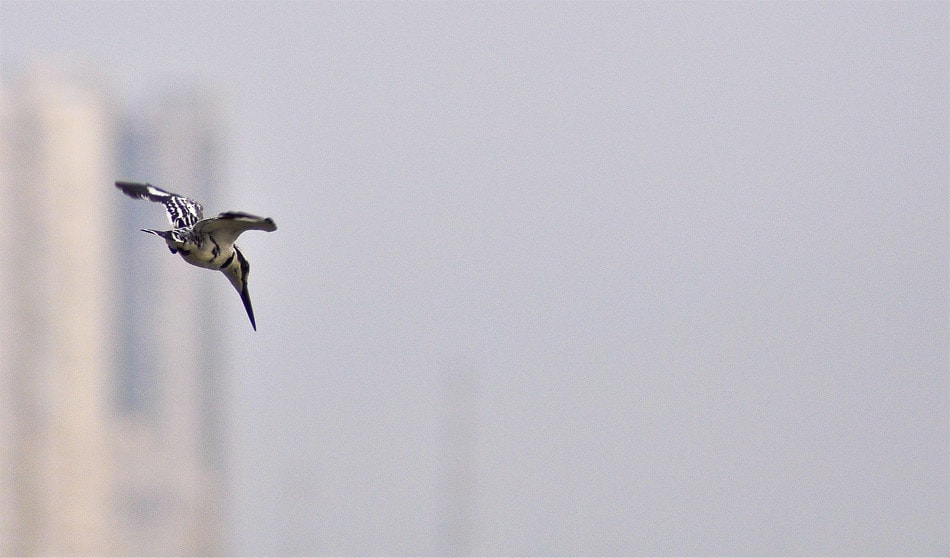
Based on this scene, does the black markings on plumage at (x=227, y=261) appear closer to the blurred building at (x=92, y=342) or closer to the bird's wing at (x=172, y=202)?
the bird's wing at (x=172, y=202)

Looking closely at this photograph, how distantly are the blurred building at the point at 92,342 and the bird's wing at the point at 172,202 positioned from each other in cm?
1867

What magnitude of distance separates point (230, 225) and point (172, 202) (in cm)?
107

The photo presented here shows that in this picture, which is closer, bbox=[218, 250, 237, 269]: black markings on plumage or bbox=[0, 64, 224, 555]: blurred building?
bbox=[218, 250, 237, 269]: black markings on plumage

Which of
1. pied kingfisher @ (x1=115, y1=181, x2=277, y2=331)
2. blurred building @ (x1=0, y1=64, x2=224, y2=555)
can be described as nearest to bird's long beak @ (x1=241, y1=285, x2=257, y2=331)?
pied kingfisher @ (x1=115, y1=181, x2=277, y2=331)

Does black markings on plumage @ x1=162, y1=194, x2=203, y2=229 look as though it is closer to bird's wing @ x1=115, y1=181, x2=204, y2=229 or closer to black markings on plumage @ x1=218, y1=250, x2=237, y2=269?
bird's wing @ x1=115, y1=181, x2=204, y2=229

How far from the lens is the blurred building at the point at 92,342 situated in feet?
89.2

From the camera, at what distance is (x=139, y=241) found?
53.8m

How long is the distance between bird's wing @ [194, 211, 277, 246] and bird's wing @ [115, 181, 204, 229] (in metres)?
0.38

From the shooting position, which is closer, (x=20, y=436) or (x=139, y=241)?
(x=20, y=436)

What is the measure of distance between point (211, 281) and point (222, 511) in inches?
351

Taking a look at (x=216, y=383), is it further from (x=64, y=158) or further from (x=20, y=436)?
(x=20, y=436)

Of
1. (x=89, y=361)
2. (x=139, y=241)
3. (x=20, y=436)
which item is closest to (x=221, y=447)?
(x=139, y=241)

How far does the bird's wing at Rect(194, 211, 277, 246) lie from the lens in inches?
159

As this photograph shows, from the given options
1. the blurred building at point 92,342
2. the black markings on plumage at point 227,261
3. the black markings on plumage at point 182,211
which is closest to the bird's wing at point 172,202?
the black markings on plumage at point 182,211
